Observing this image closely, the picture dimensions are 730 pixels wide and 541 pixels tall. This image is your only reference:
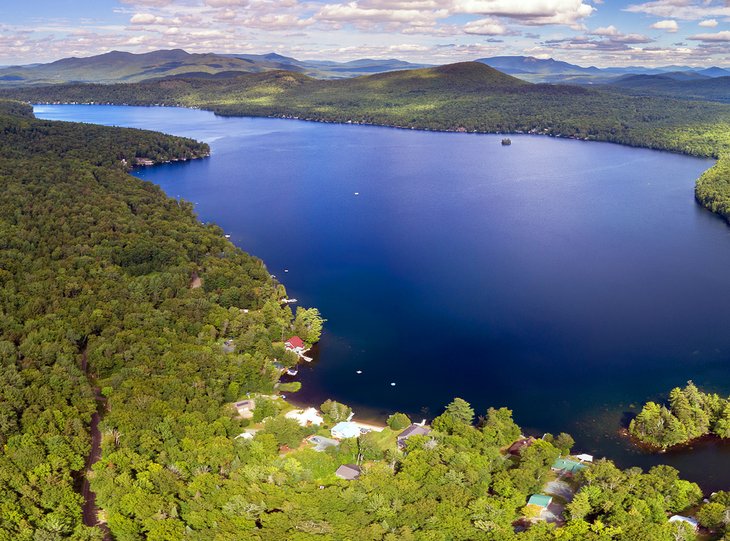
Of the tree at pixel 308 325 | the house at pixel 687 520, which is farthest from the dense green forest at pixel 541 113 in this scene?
the house at pixel 687 520

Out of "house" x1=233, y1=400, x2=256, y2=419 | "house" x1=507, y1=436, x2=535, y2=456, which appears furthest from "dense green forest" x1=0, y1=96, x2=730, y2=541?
"house" x1=507, y1=436, x2=535, y2=456

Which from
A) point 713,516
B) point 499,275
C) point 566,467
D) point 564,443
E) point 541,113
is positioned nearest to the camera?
point 713,516

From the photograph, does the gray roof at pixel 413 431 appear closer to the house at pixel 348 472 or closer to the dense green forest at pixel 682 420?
the house at pixel 348 472

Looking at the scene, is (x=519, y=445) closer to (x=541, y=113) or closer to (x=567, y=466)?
(x=567, y=466)

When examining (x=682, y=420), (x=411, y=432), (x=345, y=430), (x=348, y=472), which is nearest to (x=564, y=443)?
(x=682, y=420)

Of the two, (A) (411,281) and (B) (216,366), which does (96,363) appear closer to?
(B) (216,366)

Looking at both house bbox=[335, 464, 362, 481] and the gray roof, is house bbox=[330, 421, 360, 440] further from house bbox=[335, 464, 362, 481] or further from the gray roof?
house bbox=[335, 464, 362, 481]

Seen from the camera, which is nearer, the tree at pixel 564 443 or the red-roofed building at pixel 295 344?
the tree at pixel 564 443

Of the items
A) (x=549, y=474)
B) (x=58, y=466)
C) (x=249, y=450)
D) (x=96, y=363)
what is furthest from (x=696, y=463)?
(x=96, y=363)
